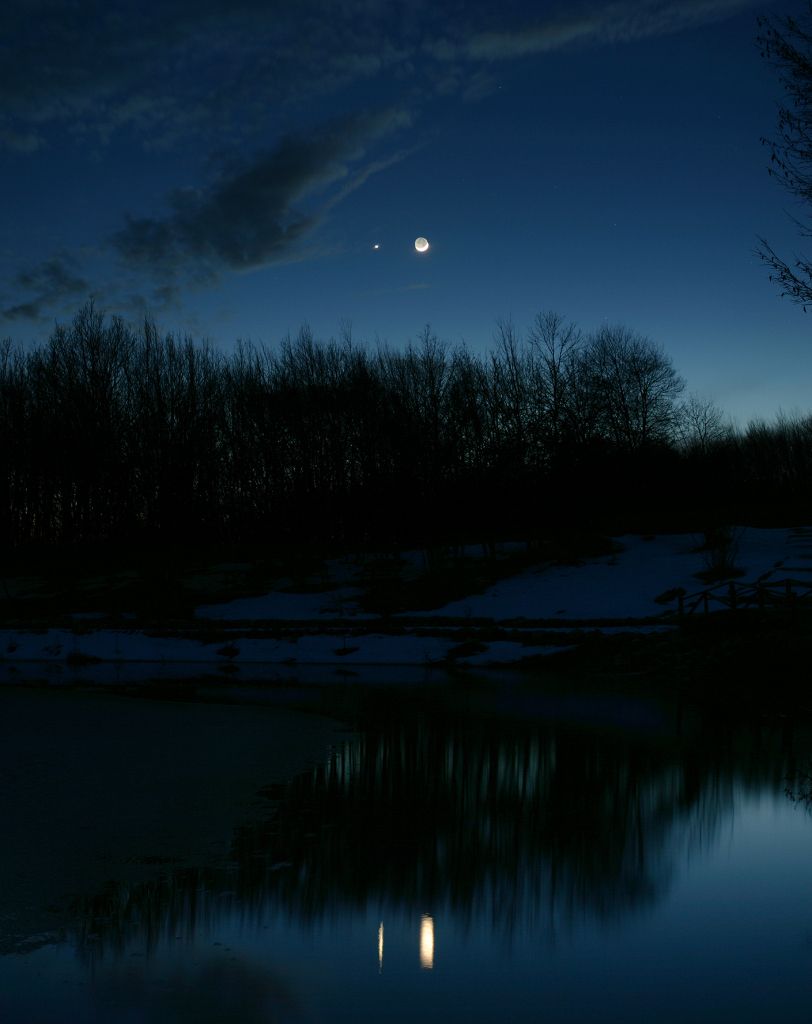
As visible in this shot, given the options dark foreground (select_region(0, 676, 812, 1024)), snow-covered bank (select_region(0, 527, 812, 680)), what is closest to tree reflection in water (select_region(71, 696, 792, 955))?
dark foreground (select_region(0, 676, 812, 1024))

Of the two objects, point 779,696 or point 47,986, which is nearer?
point 47,986

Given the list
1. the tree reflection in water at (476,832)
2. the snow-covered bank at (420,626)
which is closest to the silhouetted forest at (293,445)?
the snow-covered bank at (420,626)

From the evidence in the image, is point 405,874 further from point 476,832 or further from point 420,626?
point 420,626

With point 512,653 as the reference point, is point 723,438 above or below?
above

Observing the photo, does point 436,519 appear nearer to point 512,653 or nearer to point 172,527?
point 172,527

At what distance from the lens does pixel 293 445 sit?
52438mm

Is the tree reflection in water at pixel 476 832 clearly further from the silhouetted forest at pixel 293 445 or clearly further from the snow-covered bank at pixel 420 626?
the silhouetted forest at pixel 293 445

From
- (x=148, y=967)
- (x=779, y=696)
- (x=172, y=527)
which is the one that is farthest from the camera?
(x=172, y=527)

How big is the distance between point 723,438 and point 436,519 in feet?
123

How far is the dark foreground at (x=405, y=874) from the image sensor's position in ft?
16.7

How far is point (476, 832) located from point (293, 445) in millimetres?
44973

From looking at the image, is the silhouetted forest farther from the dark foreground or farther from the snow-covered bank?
the dark foreground

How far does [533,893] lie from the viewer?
6.86 metres

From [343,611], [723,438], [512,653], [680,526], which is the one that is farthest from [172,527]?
[723,438]
